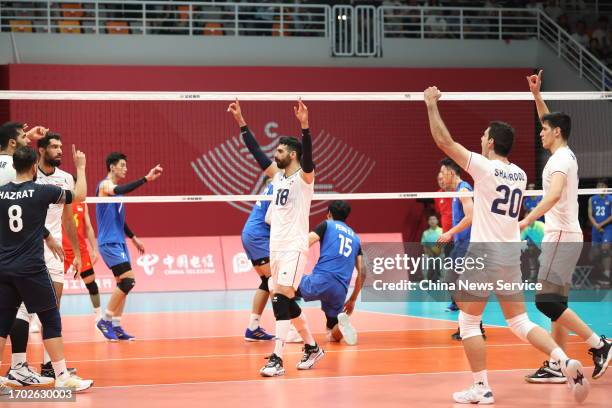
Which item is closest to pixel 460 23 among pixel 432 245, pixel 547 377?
pixel 432 245

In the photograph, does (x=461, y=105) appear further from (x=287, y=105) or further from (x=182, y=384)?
(x=182, y=384)

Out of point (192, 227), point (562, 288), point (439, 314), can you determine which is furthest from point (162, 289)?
point (562, 288)

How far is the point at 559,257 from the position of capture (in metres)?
7.80

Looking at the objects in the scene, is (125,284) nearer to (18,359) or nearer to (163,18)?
(18,359)

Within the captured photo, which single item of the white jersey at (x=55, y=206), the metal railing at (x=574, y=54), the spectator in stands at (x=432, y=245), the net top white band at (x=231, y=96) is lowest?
the spectator in stands at (x=432, y=245)

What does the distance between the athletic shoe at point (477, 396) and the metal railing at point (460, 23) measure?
635 inches

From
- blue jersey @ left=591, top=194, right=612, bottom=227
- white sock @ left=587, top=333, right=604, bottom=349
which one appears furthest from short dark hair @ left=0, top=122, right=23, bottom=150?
blue jersey @ left=591, top=194, right=612, bottom=227

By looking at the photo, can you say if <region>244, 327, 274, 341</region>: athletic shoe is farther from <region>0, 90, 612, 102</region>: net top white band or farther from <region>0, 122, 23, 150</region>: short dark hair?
<region>0, 122, 23, 150</region>: short dark hair

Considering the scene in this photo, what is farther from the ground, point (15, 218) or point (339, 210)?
point (15, 218)

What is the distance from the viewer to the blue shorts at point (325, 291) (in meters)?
10.6

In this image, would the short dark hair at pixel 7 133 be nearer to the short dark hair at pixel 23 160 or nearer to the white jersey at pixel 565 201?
the short dark hair at pixel 23 160

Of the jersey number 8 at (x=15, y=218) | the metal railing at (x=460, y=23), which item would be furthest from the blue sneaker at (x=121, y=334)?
the metal railing at (x=460, y=23)

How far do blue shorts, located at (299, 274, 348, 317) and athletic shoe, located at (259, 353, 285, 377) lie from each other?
7.68 ft

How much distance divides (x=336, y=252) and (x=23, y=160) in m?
4.56
